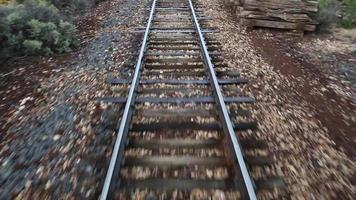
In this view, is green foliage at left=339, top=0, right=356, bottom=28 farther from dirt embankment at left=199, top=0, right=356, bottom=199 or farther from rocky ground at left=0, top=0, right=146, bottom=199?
rocky ground at left=0, top=0, right=146, bottom=199

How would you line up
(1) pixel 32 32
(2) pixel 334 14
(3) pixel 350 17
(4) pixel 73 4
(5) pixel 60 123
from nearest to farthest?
(5) pixel 60 123
(1) pixel 32 32
(2) pixel 334 14
(3) pixel 350 17
(4) pixel 73 4

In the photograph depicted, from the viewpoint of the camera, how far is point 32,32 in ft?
24.4

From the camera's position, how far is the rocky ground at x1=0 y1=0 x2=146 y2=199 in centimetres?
363

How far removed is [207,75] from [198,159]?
2584 mm

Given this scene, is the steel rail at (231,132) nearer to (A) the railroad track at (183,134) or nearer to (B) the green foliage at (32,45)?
(A) the railroad track at (183,134)

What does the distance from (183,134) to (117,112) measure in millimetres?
1171

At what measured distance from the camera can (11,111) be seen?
525 centimetres

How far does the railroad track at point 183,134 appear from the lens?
3402 millimetres

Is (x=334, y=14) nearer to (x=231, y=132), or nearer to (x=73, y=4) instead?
(x=231, y=132)

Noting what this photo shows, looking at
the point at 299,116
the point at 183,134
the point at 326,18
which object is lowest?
the point at 299,116

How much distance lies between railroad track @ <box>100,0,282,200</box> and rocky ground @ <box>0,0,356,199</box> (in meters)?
0.28

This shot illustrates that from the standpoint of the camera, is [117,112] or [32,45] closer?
[117,112]

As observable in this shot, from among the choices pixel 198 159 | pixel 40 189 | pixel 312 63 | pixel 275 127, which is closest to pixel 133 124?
pixel 198 159

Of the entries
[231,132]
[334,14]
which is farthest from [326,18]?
[231,132]
